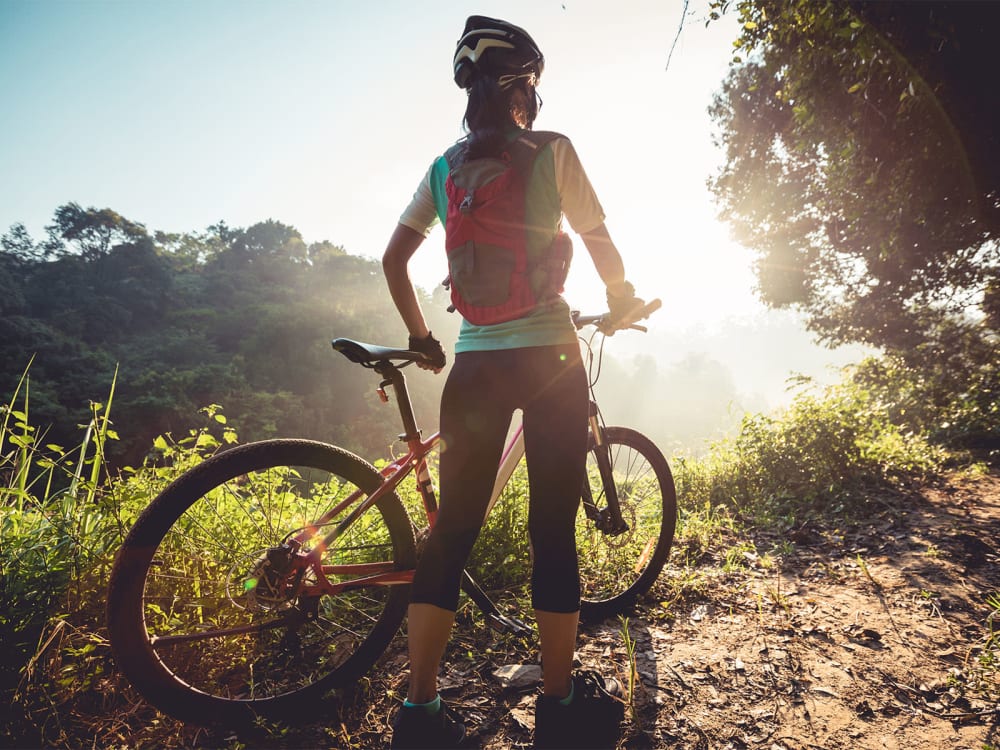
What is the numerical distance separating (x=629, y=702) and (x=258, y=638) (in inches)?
64.4

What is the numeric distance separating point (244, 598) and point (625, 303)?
1.97 m

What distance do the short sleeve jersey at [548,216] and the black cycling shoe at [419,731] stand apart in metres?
1.16

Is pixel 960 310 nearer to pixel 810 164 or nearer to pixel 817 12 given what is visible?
pixel 810 164

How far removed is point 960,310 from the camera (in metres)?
8.29

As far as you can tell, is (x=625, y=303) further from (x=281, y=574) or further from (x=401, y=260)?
(x=281, y=574)

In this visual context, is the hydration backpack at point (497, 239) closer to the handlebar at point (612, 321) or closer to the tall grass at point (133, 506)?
the handlebar at point (612, 321)

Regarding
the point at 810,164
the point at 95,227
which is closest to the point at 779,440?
the point at 810,164

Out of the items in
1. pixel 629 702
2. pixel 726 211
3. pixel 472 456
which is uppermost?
pixel 726 211

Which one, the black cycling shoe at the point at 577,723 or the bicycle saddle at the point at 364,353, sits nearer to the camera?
the black cycling shoe at the point at 577,723

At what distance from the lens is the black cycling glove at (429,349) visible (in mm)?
1829

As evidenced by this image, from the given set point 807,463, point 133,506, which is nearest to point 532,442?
point 133,506

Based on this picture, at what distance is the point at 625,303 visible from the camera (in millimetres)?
1699

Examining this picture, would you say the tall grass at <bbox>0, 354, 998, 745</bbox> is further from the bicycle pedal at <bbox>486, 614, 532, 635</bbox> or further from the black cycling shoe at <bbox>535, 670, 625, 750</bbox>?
the black cycling shoe at <bbox>535, 670, 625, 750</bbox>

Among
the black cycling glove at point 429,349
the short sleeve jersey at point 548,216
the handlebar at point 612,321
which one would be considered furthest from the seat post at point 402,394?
the handlebar at point 612,321
